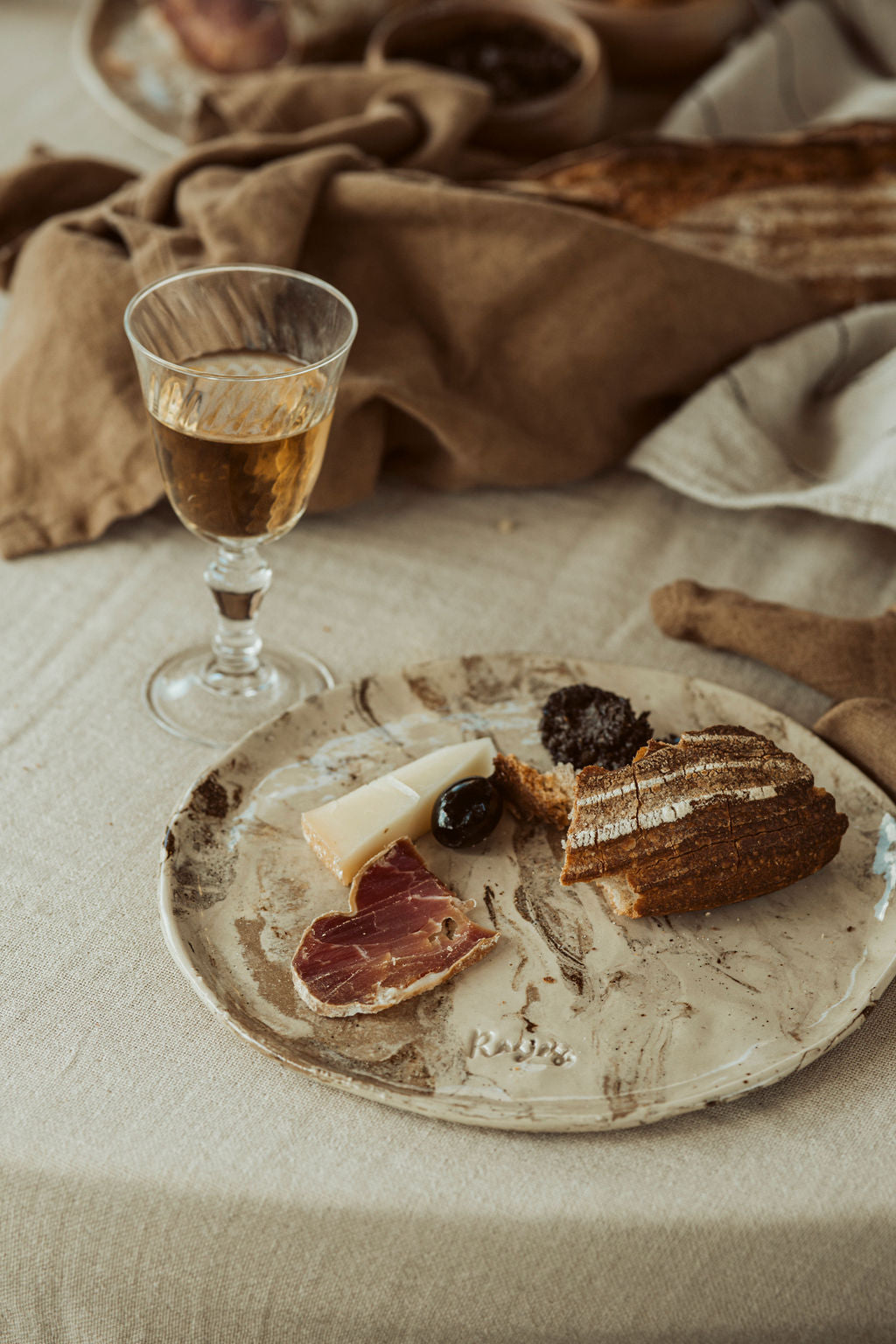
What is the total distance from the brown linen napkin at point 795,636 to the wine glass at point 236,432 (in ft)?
1.17

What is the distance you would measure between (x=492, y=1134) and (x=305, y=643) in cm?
55

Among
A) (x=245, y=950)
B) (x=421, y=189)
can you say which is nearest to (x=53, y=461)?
(x=421, y=189)

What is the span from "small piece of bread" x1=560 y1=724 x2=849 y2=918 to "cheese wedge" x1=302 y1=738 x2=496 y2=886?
11 centimetres

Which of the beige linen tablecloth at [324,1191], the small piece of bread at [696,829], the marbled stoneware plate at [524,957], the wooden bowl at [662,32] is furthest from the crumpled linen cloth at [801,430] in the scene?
the wooden bowl at [662,32]

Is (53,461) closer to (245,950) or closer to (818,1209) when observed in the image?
(245,950)

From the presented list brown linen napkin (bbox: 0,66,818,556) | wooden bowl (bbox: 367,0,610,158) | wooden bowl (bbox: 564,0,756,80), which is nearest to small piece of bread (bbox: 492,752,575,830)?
brown linen napkin (bbox: 0,66,818,556)

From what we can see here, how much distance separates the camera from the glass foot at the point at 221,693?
1.07 metres

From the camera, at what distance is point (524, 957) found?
0.86 metres

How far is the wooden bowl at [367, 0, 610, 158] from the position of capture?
1.67 metres

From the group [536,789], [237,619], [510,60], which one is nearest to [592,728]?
[536,789]

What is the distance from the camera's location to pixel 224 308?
109 centimetres

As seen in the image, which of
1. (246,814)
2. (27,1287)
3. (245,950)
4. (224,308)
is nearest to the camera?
(27,1287)

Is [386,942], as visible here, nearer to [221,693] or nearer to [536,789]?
[536,789]
